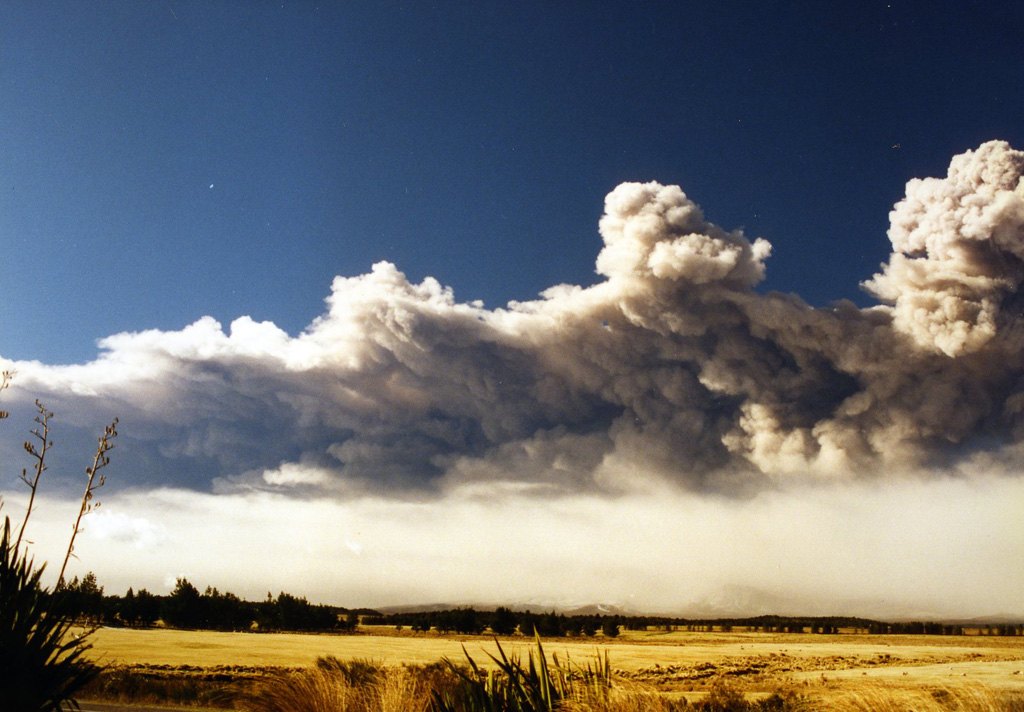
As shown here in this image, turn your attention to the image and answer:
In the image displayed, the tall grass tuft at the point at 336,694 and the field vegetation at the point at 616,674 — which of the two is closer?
the field vegetation at the point at 616,674

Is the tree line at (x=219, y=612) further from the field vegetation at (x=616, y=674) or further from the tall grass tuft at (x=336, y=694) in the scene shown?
the tall grass tuft at (x=336, y=694)

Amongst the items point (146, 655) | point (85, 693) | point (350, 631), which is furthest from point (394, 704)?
point (350, 631)

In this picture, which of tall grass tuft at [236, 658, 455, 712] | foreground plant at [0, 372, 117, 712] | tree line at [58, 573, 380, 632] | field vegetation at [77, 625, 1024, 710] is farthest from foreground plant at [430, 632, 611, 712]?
tree line at [58, 573, 380, 632]

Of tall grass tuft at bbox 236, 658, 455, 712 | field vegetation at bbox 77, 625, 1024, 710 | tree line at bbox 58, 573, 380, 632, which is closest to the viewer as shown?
field vegetation at bbox 77, 625, 1024, 710

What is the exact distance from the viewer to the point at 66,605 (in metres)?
5.94

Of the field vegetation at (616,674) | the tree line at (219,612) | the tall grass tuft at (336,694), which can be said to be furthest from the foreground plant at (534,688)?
the tree line at (219,612)

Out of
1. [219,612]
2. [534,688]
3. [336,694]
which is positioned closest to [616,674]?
[534,688]

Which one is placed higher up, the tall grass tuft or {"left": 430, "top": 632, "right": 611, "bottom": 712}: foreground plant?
{"left": 430, "top": 632, "right": 611, "bottom": 712}: foreground plant

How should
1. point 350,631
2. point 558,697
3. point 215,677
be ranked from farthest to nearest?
point 350,631, point 215,677, point 558,697

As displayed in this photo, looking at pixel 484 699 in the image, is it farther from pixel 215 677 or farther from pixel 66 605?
pixel 215 677

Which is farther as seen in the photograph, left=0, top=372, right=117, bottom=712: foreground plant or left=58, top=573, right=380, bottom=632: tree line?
left=58, top=573, right=380, bottom=632: tree line

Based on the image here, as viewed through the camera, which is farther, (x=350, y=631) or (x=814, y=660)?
(x=350, y=631)

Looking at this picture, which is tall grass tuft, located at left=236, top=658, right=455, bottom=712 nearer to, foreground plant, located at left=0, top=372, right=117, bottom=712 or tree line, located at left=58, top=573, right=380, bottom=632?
foreground plant, located at left=0, top=372, right=117, bottom=712

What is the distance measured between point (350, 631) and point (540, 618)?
90.1 feet
